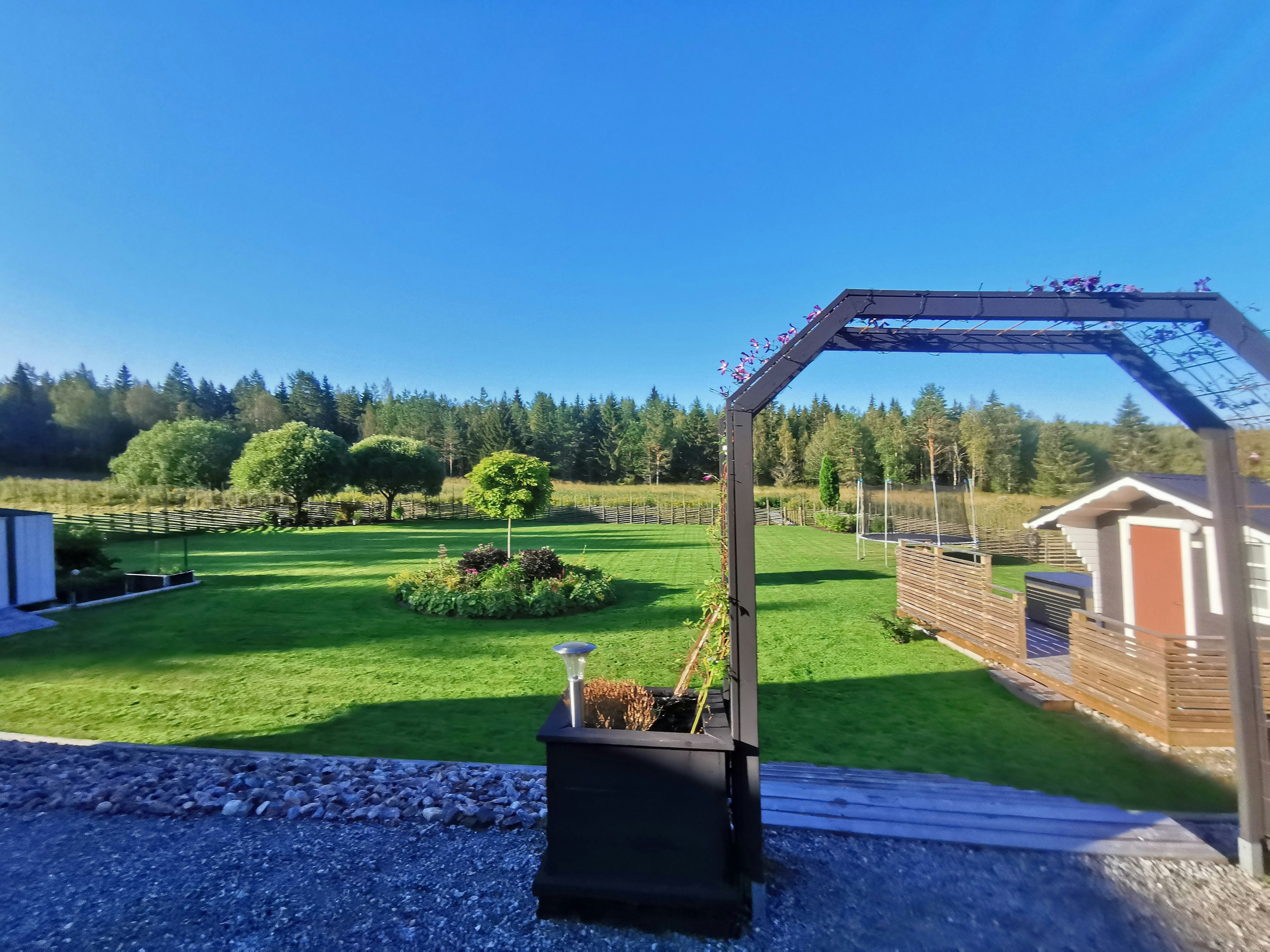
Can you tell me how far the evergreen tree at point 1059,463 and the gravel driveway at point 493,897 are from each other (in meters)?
10.5

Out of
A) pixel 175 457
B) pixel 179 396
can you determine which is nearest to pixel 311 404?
pixel 179 396

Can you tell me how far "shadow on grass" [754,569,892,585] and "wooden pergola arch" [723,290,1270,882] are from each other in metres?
9.64

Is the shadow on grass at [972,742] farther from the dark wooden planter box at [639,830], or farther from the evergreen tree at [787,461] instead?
the evergreen tree at [787,461]

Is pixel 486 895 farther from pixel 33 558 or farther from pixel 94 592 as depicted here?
pixel 94 592

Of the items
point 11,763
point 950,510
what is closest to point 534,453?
point 950,510

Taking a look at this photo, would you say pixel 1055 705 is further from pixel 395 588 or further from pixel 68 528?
pixel 68 528

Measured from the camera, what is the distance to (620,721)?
9.19 ft

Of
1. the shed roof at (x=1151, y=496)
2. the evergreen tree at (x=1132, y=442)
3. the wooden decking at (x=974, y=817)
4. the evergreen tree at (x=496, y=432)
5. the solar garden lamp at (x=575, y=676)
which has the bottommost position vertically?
the wooden decking at (x=974, y=817)

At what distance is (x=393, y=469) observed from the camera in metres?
33.1

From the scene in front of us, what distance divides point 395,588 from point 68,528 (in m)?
7.54

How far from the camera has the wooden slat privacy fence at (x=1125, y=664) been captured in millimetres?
4582

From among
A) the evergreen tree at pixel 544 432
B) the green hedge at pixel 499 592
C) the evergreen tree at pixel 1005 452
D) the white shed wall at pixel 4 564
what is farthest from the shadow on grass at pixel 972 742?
the evergreen tree at pixel 544 432

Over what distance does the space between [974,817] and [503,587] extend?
7564mm

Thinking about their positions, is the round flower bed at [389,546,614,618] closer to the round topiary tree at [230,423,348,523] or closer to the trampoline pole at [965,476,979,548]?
the trampoline pole at [965,476,979,548]
